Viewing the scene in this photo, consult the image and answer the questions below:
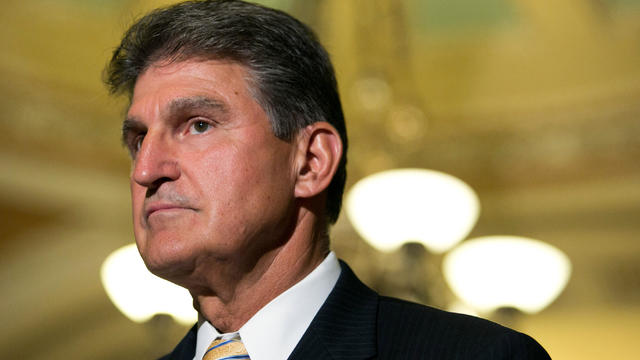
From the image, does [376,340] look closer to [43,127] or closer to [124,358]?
[43,127]

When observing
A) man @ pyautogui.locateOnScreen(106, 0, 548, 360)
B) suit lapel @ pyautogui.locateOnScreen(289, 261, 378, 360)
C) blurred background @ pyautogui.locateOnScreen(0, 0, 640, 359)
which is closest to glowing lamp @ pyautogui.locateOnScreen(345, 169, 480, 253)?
man @ pyautogui.locateOnScreen(106, 0, 548, 360)

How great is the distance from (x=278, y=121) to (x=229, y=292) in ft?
1.35

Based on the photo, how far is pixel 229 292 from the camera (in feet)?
6.52

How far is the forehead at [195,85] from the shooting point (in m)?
2.00

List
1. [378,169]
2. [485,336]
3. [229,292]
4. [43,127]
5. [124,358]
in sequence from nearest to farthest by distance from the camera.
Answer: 1. [485,336]
2. [229,292]
3. [378,169]
4. [43,127]
5. [124,358]

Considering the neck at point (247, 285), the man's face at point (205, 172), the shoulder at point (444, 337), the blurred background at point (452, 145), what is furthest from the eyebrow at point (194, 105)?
the blurred background at point (452, 145)

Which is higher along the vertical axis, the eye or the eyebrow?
the eyebrow

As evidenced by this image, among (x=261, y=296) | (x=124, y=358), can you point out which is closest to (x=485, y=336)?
(x=261, y=296)

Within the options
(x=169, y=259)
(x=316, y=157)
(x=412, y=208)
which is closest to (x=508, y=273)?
(x=412, y=208)

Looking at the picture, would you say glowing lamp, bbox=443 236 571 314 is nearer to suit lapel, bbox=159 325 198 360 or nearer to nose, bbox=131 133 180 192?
suit lapel, bbox=159 325 198 360

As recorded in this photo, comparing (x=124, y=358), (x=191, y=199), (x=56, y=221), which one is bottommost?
(x=124, y=358)

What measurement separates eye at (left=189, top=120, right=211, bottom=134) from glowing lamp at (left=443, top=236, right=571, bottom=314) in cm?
241

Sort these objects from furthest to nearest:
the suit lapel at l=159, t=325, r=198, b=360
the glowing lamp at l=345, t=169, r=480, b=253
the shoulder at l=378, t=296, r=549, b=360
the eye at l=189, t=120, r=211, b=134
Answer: the glowing lamp at l=345, t=169, r=480, b=253 → the suit lapel at l=159, t=325, r=198, b=360 → the eye at l=189, t=120, r=211, b=134 → the shoulder at l=378, t=296, r=549, b=360

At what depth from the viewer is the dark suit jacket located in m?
1.78
